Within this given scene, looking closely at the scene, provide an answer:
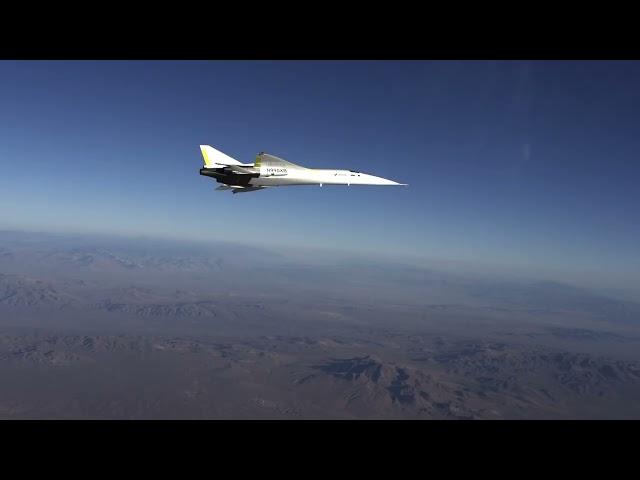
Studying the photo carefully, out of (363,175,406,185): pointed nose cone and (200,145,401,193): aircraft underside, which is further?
(363,175,406,185): pointed nose cone

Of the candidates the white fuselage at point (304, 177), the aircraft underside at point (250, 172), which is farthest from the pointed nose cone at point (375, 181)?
the aircraft underside at point (250, 172)

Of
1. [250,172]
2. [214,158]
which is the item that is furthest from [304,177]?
[214,158]

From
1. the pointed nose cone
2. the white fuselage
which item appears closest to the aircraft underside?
the white fuselage

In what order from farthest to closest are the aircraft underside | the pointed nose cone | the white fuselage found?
the pointed nose cone, the white fuselage, the aircraft underside

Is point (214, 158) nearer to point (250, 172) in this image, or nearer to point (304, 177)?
point (250, 172)

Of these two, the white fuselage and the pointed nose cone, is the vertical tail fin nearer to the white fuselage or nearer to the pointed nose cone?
the white fuselage

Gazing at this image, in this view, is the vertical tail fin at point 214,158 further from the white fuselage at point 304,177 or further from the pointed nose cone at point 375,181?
the pointed nose cone at point 375,181

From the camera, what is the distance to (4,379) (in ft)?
648
